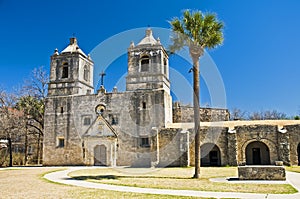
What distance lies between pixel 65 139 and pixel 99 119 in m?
4.73

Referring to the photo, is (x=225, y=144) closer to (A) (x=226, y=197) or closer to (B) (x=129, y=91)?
(B) (x=129, y=91)

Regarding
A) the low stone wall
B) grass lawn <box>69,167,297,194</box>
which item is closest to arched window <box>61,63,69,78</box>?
grass lawn <box>69,167,297,194</box>

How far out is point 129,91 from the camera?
3123 centimetres

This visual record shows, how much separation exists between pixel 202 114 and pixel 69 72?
17.0m

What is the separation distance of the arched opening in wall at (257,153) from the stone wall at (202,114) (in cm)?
905

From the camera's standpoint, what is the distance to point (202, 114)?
3809cm

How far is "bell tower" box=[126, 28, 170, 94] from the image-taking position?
102 feet

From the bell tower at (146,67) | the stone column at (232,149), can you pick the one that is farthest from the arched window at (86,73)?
the stone column at (232,149)

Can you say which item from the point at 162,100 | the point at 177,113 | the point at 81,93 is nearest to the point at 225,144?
the point at 162,100

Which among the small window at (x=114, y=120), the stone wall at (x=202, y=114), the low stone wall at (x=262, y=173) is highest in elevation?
the stone wall at (x=202, y=114)

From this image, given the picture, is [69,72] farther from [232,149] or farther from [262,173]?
[262,173]

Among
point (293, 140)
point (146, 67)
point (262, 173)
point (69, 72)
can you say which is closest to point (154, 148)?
point (146, 67)

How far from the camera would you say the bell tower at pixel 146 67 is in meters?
31.0

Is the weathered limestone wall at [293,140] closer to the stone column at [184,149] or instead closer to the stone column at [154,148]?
the stone column at [184,149]
